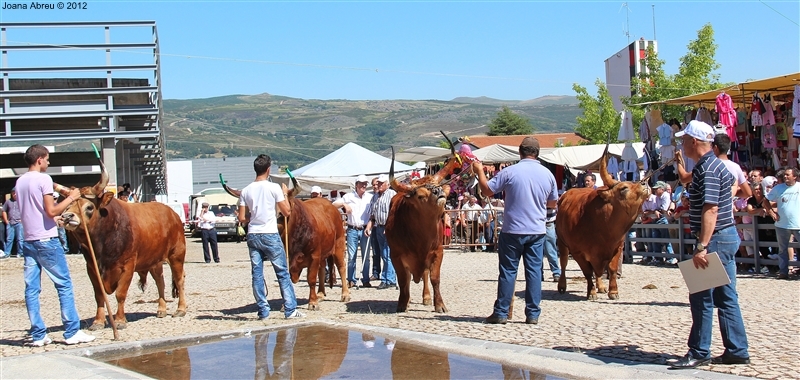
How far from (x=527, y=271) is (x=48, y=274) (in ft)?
16.5

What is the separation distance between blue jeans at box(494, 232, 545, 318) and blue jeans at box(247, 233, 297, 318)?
106 inches

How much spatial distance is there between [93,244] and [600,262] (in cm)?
673

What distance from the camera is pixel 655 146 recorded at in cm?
2075

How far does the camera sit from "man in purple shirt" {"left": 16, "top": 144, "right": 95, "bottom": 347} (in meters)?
8.56

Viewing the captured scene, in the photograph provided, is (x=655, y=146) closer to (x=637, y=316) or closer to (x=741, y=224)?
(x=741, y=224)

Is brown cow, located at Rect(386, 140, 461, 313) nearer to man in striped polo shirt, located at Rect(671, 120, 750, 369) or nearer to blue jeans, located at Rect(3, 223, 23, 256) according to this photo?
man in striped polo shirt, located at Rect(671, 120, 750, 369)

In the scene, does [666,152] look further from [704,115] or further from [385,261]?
[385,261]

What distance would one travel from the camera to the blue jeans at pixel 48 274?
28.1 ft

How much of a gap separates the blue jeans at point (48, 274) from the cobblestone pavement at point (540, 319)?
28cm

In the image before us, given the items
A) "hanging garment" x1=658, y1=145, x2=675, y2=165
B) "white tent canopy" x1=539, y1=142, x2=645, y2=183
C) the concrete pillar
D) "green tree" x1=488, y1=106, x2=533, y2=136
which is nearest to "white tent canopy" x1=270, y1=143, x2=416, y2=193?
"white tent canopy" x1=539, y1=142, x2=645, y2=183

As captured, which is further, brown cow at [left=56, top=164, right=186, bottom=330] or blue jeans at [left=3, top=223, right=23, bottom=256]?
blue jeans at [left=3, top=223, right=23, bottom=256]

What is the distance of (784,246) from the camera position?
566 inches

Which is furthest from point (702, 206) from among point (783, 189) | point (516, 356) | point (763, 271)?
point (763, 271)

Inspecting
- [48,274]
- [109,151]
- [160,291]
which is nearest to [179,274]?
[160,291]
